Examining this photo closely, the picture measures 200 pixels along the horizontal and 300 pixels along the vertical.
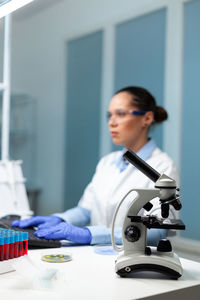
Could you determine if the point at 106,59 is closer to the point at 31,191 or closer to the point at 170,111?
the point at 170,111

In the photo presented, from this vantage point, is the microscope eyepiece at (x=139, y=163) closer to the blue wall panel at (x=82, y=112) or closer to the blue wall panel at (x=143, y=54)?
the blue wall panel at (x=143, y=54)

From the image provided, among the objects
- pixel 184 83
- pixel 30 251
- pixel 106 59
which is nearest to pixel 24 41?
pixel 106 59

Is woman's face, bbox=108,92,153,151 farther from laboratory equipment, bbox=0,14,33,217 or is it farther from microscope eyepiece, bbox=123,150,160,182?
microscope eyepiece, bbox=123,150,160,182

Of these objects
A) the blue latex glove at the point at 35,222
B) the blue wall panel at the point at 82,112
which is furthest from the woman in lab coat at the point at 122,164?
the blue wall panel at the point at 82,112

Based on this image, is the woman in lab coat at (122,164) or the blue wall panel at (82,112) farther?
the blue wall panel at (82,112)

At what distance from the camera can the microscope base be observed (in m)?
1.07

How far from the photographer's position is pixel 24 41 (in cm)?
480

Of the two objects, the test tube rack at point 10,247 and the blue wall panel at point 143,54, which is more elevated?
the blue wall panel at point 143,54

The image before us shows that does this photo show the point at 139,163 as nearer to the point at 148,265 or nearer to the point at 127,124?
the point at 148,265

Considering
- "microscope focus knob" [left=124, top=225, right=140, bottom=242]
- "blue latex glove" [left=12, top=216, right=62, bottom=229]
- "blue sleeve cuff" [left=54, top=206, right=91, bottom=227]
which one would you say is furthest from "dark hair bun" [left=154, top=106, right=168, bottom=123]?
"microscope focus knob" [left=124, top=225, right=140, bottom=242]

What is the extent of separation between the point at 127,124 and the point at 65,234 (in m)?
0.83

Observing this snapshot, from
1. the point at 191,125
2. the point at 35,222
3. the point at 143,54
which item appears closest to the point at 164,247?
the point at 35,222

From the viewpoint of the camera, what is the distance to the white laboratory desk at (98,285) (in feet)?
3.03

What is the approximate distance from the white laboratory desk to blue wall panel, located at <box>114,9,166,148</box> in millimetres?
2195
